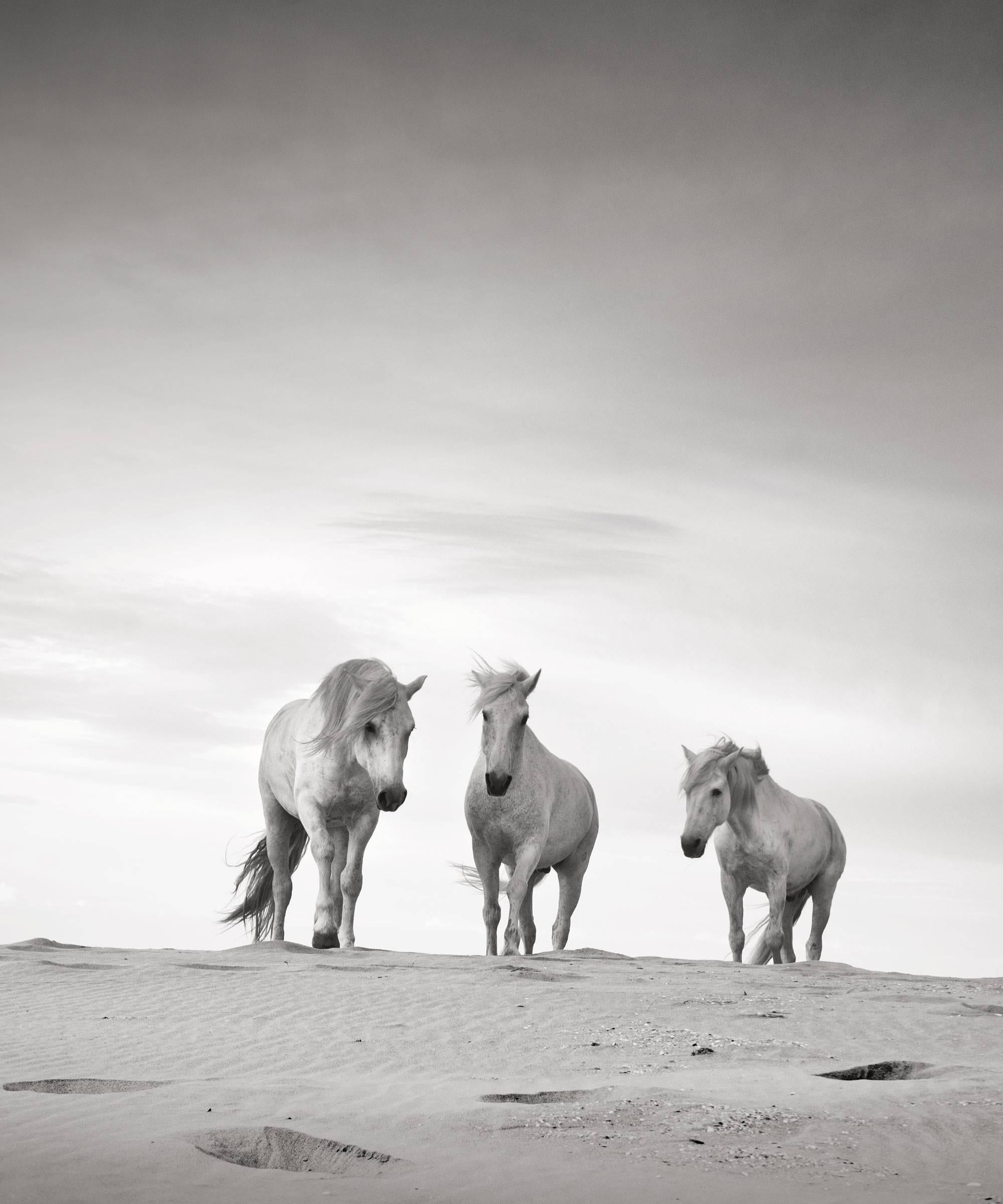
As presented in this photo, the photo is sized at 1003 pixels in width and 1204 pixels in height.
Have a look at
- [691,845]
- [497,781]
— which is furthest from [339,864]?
[691,845]

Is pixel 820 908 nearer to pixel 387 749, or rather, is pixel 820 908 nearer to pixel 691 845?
pixel 691 845

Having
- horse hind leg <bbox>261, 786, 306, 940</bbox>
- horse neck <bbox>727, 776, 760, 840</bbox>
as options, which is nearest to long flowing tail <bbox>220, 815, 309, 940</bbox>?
horse hind leg <bbox>261, 786, 306, 940</bbox>

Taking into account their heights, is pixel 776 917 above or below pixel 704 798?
below

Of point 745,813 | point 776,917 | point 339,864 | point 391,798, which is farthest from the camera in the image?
point 776,917

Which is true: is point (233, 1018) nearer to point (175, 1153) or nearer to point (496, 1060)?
point (496, 1060)

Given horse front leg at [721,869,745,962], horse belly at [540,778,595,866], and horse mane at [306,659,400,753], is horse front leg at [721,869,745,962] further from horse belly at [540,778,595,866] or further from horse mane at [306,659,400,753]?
horse mane at [306,659,400,753]

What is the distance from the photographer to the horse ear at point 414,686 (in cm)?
1139

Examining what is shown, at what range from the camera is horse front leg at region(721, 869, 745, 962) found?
1367cm

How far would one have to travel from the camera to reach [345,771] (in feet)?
36.7

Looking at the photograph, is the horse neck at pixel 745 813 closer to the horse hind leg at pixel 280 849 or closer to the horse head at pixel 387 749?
the horse head at pixel 387 749

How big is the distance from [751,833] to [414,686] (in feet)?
14.7

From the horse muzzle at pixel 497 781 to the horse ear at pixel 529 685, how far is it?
83 cm

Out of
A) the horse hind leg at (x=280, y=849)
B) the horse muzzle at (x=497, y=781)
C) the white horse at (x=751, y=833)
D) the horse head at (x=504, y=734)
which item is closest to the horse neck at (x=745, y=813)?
the white horse at (x=751, y=833)

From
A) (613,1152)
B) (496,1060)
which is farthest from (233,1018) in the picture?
(613,1152)
